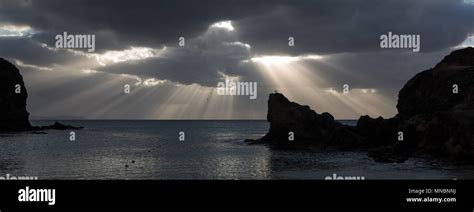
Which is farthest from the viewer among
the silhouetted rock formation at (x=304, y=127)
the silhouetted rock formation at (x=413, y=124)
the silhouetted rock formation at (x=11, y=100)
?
the silhouetted rock formation at (x=11, y=100)

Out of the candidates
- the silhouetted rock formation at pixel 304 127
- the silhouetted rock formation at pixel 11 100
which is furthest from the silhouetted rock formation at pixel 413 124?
the silhouetted rock formation at pixel 11 100

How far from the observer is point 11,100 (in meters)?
137

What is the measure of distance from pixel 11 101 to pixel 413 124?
129m

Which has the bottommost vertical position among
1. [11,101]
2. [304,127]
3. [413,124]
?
[304,127]

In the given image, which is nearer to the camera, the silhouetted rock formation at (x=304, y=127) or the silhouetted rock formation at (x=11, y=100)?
the silhouetted rock formation at (x=304, y=127)

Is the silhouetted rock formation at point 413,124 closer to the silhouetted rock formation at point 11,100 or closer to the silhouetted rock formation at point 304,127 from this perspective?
the silhouetted rock formation at point 304,127

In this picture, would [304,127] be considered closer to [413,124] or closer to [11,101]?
[413,124]

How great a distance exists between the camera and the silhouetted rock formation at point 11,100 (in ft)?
443

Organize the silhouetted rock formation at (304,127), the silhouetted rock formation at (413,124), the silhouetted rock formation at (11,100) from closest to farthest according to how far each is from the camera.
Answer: the silhouetted rock formation at (413,124) < the silhouetted rock formation at (304,127) < the silhouetted rock formation at (11,100)

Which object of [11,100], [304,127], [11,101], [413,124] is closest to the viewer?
[413,124]

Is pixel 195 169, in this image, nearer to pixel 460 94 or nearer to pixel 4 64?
pixel 460 94

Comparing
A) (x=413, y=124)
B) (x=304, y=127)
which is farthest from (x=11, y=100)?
(x=413, y=124)
